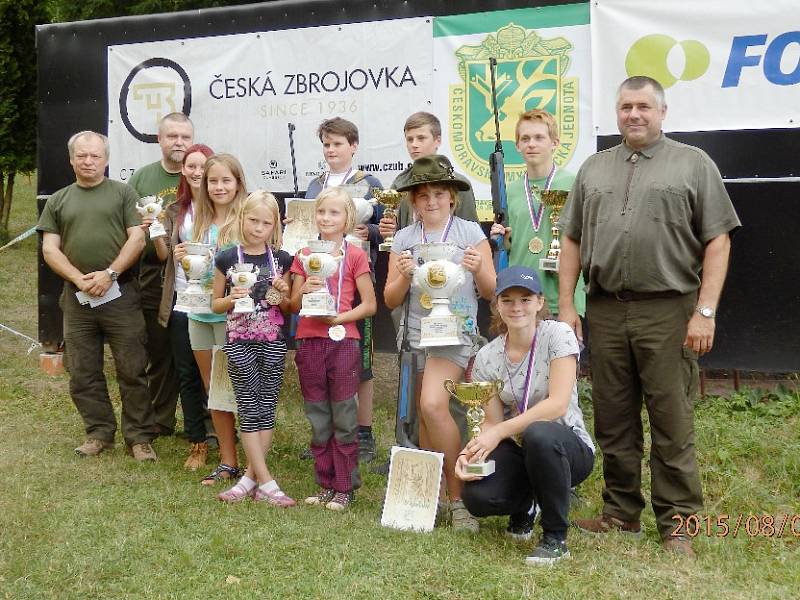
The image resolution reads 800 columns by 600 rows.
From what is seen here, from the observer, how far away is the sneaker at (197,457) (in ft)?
17.4

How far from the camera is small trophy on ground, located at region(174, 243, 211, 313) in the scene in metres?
4.80

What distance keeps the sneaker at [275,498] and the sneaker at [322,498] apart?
86 millimetres

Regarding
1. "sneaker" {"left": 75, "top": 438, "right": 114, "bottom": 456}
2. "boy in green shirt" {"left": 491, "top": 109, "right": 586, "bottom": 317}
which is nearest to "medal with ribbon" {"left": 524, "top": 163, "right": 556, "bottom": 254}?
"boy in green shirt" {"left": 491, "top": 109, "right": 586, "bottom": 317}

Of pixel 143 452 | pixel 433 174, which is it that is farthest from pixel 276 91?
pixel 433 174

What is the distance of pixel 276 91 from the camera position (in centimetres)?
686

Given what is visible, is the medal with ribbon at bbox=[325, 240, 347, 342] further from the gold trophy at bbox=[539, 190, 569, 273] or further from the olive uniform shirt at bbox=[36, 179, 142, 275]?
the olive uniform shirt at bbox=[36, 179, 142, 275]

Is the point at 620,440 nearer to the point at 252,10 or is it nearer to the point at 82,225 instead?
the point at 82,225

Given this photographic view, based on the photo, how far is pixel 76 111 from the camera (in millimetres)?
7574

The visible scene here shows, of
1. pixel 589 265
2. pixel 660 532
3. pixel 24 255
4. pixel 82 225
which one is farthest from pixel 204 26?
pixel 24 255

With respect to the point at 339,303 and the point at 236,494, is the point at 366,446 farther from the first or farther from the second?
the point at 339,303

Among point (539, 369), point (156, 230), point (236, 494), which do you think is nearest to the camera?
point (539, 369)

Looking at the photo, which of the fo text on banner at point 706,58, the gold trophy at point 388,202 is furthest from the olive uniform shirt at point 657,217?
the fo text on banner at point 706,58

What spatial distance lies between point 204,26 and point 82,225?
2.35 metres

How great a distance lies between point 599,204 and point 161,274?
305 cm
